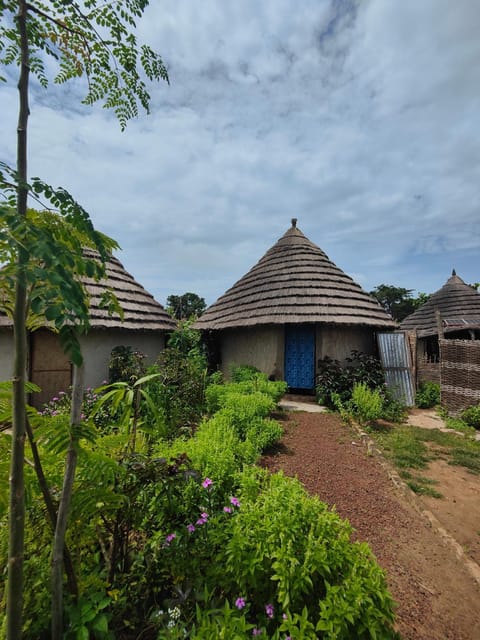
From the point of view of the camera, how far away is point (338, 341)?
29.9ft

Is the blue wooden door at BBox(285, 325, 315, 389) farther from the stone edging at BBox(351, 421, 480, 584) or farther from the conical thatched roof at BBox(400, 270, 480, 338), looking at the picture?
the conical thatched roof at BBox(400, 270, 480, 338)

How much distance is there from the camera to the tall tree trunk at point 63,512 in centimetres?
119

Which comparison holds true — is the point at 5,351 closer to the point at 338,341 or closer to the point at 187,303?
the point at 338,341

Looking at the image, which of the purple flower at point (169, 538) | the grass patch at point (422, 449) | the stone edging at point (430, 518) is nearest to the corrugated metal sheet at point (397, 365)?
the grass patch at point (422, 449)

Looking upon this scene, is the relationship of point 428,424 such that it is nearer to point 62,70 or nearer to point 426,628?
point 426,628

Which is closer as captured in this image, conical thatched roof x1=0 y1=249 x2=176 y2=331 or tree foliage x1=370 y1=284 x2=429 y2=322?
conical thatched roof x1=0 y1=249 x2=176 y2=331

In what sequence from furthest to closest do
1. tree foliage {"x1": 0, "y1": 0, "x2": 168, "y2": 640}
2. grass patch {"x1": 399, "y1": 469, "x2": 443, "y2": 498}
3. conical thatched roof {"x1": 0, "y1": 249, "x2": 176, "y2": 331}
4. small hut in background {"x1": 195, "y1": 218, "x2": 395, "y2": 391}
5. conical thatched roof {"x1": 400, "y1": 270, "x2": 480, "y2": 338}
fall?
1. conical thatched roof {"x1": 400, "y1": 270, "x2": 480, "y2": 338}
2. small hut in background {"x1": 195, "y1": 218, "x2": 395, "y2": 391}
3. conical thatched roof {"x1": 0, "y1": 249, "x2": 176, "y2": 331}
4. grass patch {"x1": 399, "y1": 469, "x2": 443, "y2": 498}
5. tree foliage {"x1": 0, "y1": 0, "x2": 168, "y2": 640}

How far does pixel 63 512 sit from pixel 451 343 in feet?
29.6

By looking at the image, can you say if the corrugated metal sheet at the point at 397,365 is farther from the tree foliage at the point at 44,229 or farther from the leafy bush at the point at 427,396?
the tree foliage at the point at 44,229

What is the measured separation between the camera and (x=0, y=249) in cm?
109

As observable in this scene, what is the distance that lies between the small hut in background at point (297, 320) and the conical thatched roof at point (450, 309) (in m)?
6.43

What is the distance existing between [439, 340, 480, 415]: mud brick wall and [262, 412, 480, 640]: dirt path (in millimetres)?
4167

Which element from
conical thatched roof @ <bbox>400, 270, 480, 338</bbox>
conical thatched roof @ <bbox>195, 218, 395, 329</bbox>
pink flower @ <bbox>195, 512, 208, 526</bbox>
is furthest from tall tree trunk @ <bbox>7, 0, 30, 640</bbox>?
conical thatched roof @ <bbox>400, 270, 480, 338</bbox>

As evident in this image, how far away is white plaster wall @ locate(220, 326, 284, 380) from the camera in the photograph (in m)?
9.12
